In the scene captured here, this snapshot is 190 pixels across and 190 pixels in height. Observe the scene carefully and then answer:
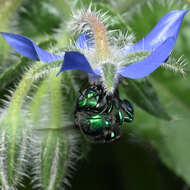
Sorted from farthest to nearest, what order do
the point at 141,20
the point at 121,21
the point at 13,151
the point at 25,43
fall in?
the point at 141,20, the point at 121,21, the point at 13,151, the point at 25,43

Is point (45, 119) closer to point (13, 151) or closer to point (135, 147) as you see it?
point (13, 151)

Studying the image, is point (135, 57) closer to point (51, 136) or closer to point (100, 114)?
point (100, 114)

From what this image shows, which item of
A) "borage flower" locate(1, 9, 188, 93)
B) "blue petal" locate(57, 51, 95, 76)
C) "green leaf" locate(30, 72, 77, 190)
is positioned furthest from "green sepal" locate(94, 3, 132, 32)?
"blue petal" locate(57, 51, 95, 76)

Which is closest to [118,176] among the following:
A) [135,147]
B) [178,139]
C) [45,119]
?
[135,147]

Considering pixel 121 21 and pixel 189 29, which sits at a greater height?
pixel 189 29

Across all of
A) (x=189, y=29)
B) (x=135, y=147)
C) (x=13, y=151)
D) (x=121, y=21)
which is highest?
(x=189, y=29)

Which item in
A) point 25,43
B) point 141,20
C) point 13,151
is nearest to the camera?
point 25,43

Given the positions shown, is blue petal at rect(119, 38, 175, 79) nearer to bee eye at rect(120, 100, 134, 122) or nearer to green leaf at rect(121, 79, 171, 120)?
bee eye at rect(120, 100, 134, 122)

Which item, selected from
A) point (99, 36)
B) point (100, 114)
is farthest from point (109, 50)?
point (100, 114)
